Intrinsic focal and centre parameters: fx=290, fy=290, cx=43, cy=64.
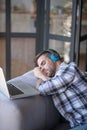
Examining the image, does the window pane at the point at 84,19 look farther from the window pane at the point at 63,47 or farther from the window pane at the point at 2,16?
the window pane at the point at 2,16

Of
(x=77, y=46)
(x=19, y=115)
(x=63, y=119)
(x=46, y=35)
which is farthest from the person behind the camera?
(x=46, y=35)

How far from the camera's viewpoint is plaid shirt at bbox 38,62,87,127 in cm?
176

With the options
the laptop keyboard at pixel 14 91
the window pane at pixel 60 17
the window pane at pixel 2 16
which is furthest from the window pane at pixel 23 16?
the laptop keyboard at pixel 14 91

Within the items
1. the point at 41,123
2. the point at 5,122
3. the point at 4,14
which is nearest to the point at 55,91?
the point at 41,123

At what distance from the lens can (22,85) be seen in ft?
6.30

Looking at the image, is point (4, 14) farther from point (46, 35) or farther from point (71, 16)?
point (71, 16)

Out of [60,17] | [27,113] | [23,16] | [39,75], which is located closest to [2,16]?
[23,16]

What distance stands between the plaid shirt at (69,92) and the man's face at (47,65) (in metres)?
0.07

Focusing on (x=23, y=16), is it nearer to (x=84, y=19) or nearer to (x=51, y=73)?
(x=84, y=19)

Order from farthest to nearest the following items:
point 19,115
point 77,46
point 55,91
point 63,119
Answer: point 77,46 < point 63,119 < point 55,91 < point 19,115

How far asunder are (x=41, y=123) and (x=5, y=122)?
9.3 inches

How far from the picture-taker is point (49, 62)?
6.08ft

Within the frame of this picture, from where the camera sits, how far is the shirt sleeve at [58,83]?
68.7 inches

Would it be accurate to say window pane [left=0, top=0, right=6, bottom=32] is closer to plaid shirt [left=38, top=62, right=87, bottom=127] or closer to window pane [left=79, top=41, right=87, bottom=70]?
window pane [left=79, top=41, right=87, bottom=70]
